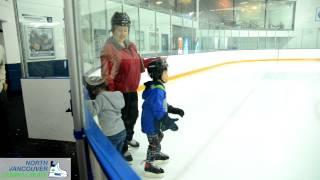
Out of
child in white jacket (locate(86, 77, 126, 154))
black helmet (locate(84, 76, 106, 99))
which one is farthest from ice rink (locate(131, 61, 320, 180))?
black helmet (locate(84, 76, 106, 99))

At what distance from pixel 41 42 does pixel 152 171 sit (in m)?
4.28

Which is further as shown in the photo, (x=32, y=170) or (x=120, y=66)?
(x=120, y=66)

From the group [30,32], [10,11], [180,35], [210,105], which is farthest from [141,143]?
[180,35]

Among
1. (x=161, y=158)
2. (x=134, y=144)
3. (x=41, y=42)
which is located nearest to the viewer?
(x=161, y=158)

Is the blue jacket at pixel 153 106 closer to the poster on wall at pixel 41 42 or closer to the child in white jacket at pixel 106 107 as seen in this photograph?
the child in white jacket at pixel 106 107

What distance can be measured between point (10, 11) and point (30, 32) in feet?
1.85

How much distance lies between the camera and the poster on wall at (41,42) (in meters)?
4.91

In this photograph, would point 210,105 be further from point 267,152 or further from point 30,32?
point 30,32

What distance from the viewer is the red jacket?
5.21ft

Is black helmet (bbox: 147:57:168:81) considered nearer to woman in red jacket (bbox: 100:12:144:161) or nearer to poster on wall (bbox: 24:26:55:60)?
woman in red jacket (bbox: 100:12:144:161)

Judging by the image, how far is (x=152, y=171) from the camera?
69.4 inches

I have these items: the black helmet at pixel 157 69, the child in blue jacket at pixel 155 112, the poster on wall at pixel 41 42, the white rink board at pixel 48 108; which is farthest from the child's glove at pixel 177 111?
the poster on wall at pixel 41 42

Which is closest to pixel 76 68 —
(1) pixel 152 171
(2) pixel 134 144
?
(1) pixel 152 171

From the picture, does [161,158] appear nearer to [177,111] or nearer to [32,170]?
[177,111]
